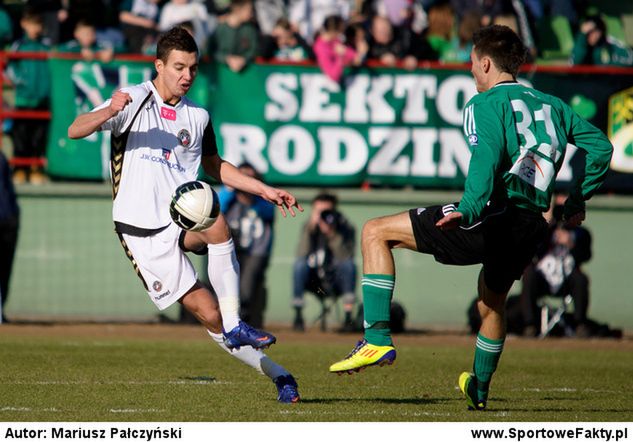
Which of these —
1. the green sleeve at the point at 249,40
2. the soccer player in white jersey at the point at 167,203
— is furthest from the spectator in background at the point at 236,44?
the soccer player in white jersey at the point at 167,203

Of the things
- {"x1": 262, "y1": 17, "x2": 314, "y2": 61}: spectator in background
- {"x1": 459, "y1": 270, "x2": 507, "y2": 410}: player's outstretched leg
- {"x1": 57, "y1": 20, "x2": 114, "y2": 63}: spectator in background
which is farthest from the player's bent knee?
{"x1": 262, "y1": 17, "x2": 314, "y2": 61}: spectator in background

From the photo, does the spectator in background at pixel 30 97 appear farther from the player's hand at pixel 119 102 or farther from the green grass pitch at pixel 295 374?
the player's hand at pixel 119 102

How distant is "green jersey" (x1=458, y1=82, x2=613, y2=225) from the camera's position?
7824mm

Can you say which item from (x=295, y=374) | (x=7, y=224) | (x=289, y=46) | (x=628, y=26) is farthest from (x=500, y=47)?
(x=628, y=26)

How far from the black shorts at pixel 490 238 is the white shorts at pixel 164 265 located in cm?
161

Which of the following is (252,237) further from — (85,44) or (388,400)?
(388,400)

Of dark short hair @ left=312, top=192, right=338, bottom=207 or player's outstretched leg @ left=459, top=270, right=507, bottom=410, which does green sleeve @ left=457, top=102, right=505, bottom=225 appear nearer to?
player's outstretched leg @ left=459, top=270, right=507, bottom=410

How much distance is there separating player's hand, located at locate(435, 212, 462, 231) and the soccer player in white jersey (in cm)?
129

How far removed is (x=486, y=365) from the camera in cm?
855

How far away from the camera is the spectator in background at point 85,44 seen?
17422 millimetres

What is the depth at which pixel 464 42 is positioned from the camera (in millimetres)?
18234

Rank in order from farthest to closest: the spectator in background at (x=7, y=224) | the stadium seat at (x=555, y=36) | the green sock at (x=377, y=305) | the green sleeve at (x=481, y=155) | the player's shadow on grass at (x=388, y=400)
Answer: the stadium seat at (x=555, y=36)
the spectator in background at (x=7, y=224)
the player's shadow on grass at (x=388, y=400)
the green sock at (x=377, y=305)
the green sleeve at (x=481, y=155)

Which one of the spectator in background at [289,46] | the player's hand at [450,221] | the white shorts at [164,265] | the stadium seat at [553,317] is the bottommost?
the stadium seat at [553,317]

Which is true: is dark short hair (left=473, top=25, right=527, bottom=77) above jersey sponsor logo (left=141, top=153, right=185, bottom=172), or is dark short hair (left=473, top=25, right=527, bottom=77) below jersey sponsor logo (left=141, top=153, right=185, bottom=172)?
above
